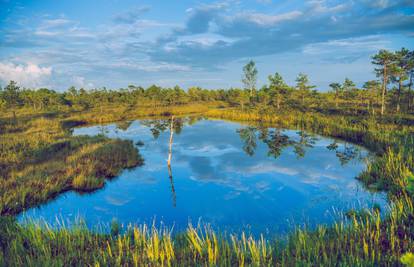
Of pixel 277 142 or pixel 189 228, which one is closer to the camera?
pixel 189 228

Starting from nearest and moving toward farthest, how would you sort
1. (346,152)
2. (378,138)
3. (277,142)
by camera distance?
1. (378,138)
2. (346,152)
3. (277,142)

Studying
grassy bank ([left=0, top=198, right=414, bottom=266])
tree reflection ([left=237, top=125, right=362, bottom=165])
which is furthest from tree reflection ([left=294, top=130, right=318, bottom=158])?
grassy bank ([left=0, top=198, right=414, bottom=266])

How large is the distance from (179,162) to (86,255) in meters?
14.7

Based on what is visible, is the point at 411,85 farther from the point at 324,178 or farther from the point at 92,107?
the point at 92,107

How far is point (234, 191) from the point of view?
598 inches

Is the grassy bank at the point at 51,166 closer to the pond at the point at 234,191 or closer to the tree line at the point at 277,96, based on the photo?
the pond at the point at 234,191

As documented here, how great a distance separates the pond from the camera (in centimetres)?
1178

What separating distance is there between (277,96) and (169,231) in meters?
54.9

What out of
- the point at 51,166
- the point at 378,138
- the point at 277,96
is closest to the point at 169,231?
A: the point at 51,166

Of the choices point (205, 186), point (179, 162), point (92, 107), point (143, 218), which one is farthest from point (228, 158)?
point (92, 107)

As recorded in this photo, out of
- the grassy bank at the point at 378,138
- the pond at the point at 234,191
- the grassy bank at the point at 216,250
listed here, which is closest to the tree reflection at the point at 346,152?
the pond at the point at 234,191

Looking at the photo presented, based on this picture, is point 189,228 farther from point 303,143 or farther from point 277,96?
point 277,96

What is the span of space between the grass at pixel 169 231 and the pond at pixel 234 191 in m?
1.04

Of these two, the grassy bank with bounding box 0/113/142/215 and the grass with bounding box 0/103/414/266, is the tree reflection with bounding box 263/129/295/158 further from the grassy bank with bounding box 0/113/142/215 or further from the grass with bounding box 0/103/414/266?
the grassy bank with bounding box 0/113/142/215
